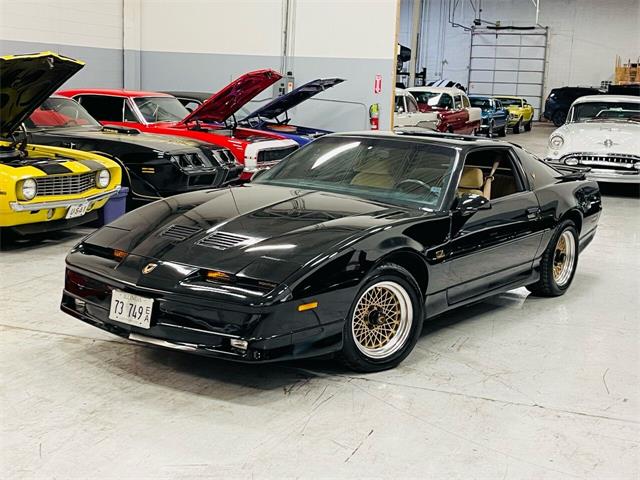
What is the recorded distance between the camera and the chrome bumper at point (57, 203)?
656 centimetres

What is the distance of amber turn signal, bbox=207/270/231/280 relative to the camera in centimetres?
369

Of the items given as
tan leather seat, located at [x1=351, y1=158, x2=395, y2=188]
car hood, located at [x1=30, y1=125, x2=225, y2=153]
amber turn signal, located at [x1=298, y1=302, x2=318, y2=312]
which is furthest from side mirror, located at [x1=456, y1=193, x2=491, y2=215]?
car hood, located at [x1=30, y1=125, x2=225, y2=153]

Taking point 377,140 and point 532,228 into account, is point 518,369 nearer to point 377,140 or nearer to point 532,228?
point 532,228

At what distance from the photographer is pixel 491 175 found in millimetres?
5699

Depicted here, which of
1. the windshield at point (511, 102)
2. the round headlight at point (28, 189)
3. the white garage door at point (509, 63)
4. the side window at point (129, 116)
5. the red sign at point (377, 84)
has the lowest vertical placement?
the round headlight at point (28, 189)

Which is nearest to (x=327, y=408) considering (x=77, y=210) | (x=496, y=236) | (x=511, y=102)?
(x=496, y=236)

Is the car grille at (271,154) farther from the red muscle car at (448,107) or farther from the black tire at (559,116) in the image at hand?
the black tire at (559,116)

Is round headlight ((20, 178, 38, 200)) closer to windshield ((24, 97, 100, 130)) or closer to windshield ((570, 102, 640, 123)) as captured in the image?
windshield ((24, 97, 100, 130))

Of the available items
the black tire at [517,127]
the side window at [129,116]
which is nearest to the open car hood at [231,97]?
the side window at [129,116]

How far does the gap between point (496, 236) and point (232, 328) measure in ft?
7.01

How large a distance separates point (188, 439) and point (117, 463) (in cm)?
34

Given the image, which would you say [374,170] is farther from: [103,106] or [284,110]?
[284,110]

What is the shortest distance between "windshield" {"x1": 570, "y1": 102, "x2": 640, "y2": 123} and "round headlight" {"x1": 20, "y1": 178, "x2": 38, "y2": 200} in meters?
9.48

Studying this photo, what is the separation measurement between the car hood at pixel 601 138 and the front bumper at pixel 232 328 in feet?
29.3
